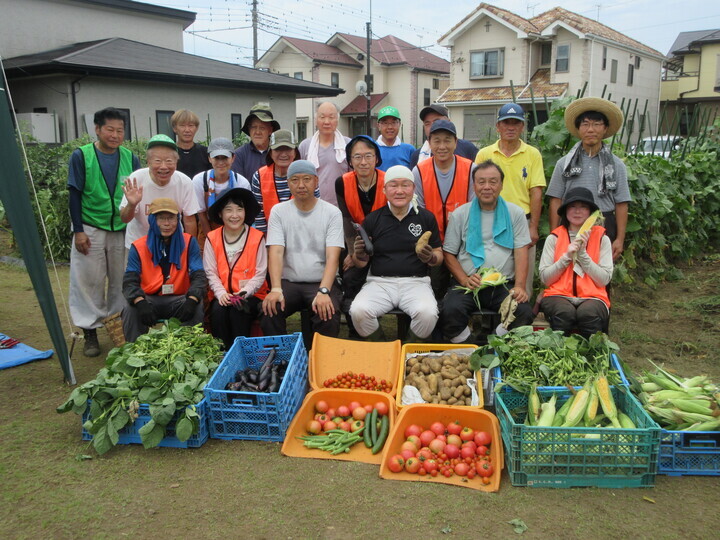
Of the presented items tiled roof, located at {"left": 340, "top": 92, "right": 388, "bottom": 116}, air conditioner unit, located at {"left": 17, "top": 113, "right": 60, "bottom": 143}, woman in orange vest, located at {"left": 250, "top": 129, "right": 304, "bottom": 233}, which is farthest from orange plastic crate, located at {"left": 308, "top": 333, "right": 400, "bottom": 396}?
tiled roof, located at {"left": 340, "top": 92, "right": 388, "bottom": 116}

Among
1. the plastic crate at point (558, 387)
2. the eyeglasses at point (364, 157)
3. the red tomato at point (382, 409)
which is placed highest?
the eyeglasses at point (364, 157)

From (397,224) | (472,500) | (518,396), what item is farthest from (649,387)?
(397,224)

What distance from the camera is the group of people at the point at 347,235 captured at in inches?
196

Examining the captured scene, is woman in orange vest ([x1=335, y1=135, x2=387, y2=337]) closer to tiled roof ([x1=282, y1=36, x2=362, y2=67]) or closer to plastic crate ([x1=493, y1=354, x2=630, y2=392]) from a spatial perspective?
plastic crate ([x1=493, y1=354, x2=630, y2=392])

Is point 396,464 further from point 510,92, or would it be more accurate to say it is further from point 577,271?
point 510,92

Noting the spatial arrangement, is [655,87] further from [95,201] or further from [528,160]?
[95,201]

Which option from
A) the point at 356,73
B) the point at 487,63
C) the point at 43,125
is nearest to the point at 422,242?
the point at 43,125

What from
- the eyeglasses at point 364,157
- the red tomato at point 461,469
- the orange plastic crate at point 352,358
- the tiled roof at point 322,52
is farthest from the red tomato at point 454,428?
the tiled roof at point 322,52

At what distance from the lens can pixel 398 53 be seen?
4128 centimetres

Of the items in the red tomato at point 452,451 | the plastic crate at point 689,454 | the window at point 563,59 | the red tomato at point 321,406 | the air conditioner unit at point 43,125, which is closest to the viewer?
the plastic crate at point 689,454

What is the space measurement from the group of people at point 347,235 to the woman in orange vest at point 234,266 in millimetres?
12

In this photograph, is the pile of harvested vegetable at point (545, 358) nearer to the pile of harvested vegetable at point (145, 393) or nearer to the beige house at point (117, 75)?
the pile of harvested vegetable at point (145, 393)

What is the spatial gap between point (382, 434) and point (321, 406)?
0.53 meters

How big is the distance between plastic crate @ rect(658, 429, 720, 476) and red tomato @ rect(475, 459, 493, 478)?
3.14 ft
